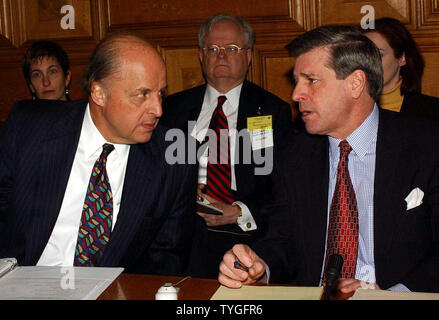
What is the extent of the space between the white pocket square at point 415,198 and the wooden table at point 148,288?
0.79 metres

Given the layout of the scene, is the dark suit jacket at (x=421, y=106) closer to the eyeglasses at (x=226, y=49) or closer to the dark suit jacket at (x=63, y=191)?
the eyeglasses at (x=226, y=49)

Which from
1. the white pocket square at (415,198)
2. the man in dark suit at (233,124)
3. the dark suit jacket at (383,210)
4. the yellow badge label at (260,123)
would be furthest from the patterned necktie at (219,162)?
the white pocket square at (415,198)

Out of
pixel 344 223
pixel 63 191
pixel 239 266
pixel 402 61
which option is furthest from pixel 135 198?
pixel 402 61

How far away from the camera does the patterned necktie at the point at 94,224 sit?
2.22 m

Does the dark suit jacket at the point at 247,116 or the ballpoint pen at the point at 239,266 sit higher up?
the dark suit jacket at the point at 247,116

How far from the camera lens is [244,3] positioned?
4281mm

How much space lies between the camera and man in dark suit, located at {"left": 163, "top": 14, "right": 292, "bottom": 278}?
3.56 metres

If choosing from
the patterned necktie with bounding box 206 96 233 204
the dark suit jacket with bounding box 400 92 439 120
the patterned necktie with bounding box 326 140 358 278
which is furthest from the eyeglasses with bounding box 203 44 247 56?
the patterned necktie with bounding box 326 140 358 278

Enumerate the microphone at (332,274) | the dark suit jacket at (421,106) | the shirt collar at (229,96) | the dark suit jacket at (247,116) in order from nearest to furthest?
the microphone at (332,274), the dark suit jacket at (421,106), the dark suit jacket at (247,116), the shirt collar at (229,96)

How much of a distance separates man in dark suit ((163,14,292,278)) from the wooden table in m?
1.51

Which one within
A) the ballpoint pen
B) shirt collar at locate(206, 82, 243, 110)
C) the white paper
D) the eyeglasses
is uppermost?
the eyeglasses

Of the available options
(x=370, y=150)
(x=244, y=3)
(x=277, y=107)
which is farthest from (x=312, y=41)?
(x=244, y=3)

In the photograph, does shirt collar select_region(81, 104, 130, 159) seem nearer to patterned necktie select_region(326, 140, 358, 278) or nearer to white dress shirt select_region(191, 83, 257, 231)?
patterned necktie select_region(326, 140, 358, 278)

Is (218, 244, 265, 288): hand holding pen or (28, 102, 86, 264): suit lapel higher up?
(28, 102, 86, 264): suit lapel
